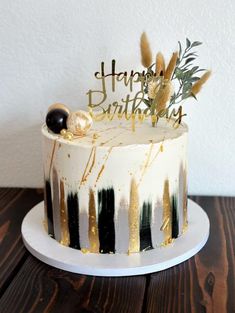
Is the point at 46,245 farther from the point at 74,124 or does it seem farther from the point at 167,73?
the point at 167,73

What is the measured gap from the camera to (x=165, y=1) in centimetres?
82

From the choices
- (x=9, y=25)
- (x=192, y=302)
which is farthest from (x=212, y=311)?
(x=9, y=25)

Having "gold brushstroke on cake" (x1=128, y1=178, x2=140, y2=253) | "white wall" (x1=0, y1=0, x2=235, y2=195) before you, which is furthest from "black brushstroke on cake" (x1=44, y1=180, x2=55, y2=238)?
"white wall" (x1=0, y1=0, x2=235, y2=195)

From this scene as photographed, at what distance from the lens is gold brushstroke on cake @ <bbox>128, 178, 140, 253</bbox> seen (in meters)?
0.63

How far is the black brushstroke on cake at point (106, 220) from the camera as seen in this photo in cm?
63

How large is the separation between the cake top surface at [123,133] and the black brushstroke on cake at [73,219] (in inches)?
3.2

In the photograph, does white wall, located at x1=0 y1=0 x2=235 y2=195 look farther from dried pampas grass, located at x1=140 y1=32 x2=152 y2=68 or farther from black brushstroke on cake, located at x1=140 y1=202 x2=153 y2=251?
black brushstroke on cake, located at x1=140 y1=202 x2=153 y2=251

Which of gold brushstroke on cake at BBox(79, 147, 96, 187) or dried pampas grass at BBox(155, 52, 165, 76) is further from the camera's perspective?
dried pampas grass at BBox(155, 52, 165, 76)

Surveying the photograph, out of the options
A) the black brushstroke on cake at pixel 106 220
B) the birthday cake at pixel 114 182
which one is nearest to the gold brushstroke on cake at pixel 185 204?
the birthday cake at pixel 114 182

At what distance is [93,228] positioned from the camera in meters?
0.65

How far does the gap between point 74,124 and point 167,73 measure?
18 centimetres

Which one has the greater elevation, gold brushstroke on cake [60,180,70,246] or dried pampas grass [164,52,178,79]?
dried pampas grass [164,52,178,79]

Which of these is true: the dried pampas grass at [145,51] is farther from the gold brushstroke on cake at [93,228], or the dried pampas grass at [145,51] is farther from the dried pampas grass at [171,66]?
the gold brushstroke on cake at [93,228]

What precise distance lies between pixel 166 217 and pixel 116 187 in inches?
3.8
